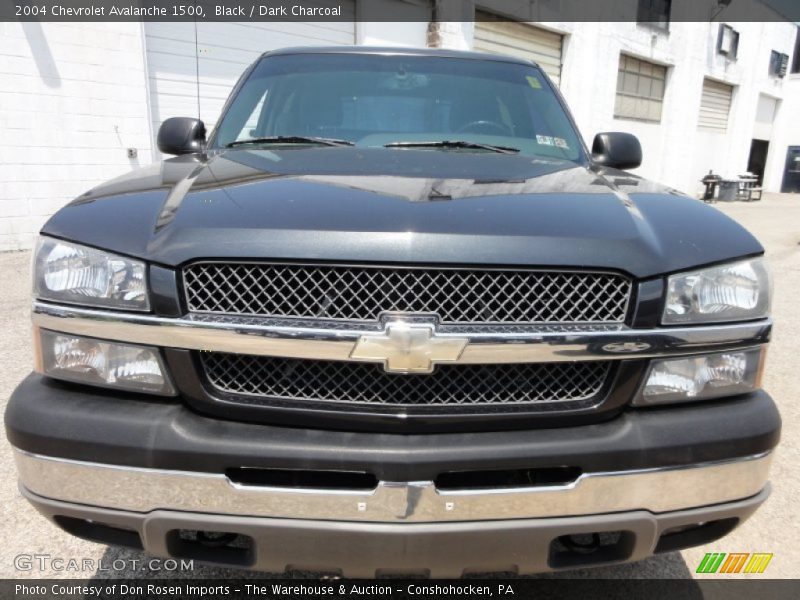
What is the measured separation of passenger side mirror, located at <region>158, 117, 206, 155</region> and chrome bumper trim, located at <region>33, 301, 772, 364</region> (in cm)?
137

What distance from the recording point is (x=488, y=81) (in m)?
2.88

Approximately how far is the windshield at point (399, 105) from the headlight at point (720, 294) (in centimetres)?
113

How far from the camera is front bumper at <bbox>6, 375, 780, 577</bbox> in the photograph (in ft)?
4.39

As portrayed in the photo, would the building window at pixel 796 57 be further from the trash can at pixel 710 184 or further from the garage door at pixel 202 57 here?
the garage door at pixel 202 57

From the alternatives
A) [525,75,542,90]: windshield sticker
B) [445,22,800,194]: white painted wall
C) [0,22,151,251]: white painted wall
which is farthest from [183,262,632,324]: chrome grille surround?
[445,22,800,194]: white painted wall

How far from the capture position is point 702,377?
1.50m

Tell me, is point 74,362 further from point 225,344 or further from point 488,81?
point 488,81

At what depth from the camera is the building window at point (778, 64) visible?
24203 mm

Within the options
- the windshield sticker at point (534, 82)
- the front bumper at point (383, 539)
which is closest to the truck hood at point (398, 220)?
the front bumper at point (383, 539)

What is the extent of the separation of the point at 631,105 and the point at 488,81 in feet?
50.7

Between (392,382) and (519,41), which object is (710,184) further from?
(392,382)

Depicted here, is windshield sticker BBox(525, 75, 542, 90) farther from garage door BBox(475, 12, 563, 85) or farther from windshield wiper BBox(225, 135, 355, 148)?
garage door BBox(475, 12, 563, 85)

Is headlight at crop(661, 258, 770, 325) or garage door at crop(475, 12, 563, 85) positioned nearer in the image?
headlight at crop(661, 258, 770, 325)

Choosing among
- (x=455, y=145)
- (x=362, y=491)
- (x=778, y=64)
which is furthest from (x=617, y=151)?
(x=778, y=64)
